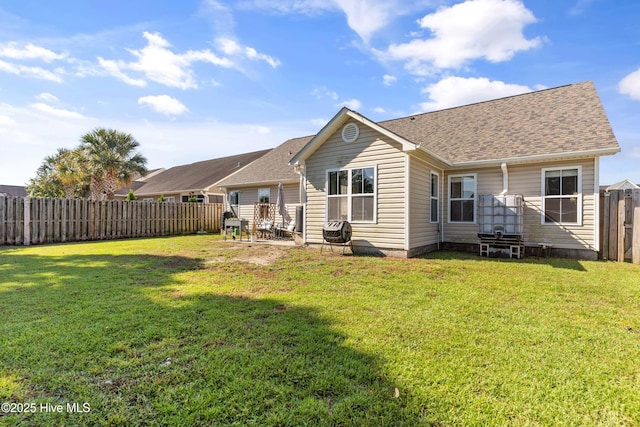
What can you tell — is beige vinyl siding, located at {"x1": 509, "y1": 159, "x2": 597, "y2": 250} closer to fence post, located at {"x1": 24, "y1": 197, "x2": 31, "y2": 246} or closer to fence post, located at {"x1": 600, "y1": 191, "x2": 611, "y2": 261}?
fence post, located at {"x1": 600, "y1": 191, "x2": 611, "y2": 261}

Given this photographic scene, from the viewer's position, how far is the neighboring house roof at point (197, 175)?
21875 mm

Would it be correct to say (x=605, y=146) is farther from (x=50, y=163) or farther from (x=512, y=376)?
(x=50, y=163)

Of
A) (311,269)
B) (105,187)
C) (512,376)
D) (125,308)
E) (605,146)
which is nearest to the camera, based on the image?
(512,376)

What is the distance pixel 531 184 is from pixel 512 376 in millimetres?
8408

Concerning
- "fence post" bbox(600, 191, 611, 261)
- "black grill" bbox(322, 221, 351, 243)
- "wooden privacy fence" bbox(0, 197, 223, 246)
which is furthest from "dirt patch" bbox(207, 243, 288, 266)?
"fence post" bbox(600, 191, 611, 261)

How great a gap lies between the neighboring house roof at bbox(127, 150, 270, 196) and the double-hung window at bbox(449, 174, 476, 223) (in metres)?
15.5

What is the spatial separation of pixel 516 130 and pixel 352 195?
6.09 metres

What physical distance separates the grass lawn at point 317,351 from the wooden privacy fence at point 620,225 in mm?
3119

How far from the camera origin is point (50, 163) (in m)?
25.2

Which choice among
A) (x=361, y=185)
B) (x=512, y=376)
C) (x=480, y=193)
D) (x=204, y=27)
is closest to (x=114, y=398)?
(x=512, y=376)

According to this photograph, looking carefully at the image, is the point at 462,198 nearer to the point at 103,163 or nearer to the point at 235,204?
the point at 235,204

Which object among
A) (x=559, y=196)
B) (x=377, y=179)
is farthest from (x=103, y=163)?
(x=559, y=196)

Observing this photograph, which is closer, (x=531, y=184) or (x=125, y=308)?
(x=125, y=308)

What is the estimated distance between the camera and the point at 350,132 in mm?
9234
